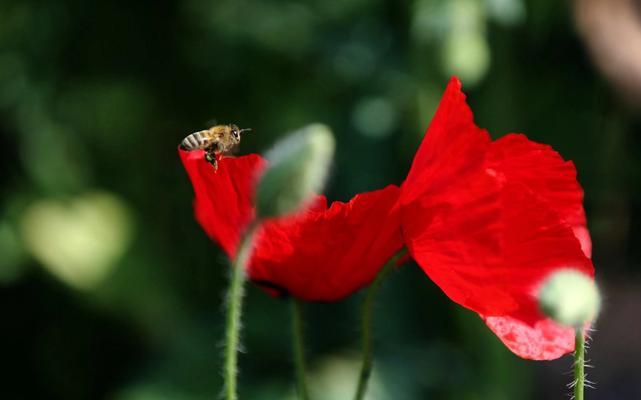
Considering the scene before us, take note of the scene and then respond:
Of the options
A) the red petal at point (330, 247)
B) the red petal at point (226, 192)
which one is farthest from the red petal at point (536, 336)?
the red petal at point (226, 192)

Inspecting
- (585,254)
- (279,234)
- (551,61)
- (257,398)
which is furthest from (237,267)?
(551,61)

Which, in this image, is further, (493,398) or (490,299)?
(493,398)

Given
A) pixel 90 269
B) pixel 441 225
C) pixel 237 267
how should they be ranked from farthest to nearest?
pixel 90 269 → pixel 441 225 → pixel 237 267

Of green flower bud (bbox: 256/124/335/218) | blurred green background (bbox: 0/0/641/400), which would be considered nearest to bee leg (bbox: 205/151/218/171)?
green flower bud (bbox: 256/124/335/218)

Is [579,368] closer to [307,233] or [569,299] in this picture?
[569,299]

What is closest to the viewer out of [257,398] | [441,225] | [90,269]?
[441,225]

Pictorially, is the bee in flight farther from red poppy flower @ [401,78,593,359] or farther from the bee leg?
red poppy flower @ [401,78,593,359]

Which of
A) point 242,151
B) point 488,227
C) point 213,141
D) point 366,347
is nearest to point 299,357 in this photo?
point 366,347

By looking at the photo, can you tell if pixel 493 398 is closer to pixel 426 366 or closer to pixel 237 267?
pixel 426 366
